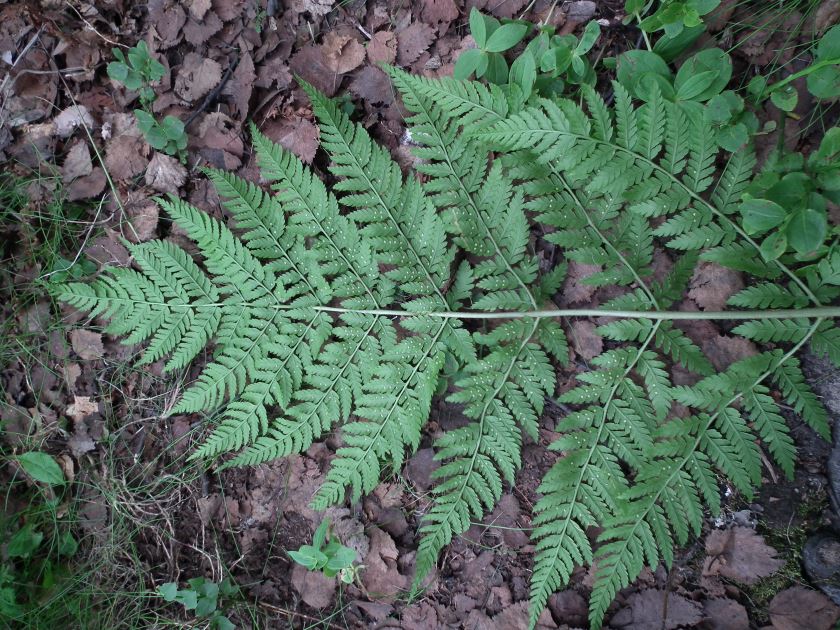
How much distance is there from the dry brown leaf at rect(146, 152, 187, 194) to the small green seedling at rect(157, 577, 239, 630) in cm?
244

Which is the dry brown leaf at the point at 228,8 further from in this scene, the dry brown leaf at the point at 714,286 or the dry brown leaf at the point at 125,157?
the dry brown leaf at the point at 714,286

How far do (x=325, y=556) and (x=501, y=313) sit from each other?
1.73 metres

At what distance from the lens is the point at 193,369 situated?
11.5 feet

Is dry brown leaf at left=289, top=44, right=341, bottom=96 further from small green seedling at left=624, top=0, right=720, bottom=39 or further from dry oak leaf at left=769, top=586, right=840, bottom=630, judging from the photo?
dry oak leaf at left=769, top=586, right=840, bottom=630

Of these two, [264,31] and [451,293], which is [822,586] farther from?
[264,31]

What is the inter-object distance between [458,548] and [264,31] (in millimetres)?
3379

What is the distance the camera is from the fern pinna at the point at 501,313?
287cm

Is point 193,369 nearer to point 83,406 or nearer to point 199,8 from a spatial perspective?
point 83,406

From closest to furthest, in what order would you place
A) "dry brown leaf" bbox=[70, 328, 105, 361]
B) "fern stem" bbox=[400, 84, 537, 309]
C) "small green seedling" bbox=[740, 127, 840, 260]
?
"small green seedling" bbox=[740, 127, 840, 260], "fern stem" bbox=[400, 84, 537, 309], "dry brown leaf" bbox=[70, 328, 105, 361]

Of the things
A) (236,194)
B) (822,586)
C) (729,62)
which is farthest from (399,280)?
(822,586)

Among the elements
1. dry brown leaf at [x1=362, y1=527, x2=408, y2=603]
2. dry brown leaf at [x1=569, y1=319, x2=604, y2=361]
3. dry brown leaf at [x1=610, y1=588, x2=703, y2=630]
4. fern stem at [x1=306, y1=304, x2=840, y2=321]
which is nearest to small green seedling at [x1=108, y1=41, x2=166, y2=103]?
fern stem at [x1=306, y1=304, x2=840, y2=321]

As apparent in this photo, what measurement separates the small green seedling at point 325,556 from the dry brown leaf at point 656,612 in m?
1.53

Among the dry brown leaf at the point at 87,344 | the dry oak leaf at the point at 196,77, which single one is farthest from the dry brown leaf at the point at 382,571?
the dry oak leaf at the point at 196,77

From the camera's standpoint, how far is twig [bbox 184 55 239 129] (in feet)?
11.5
